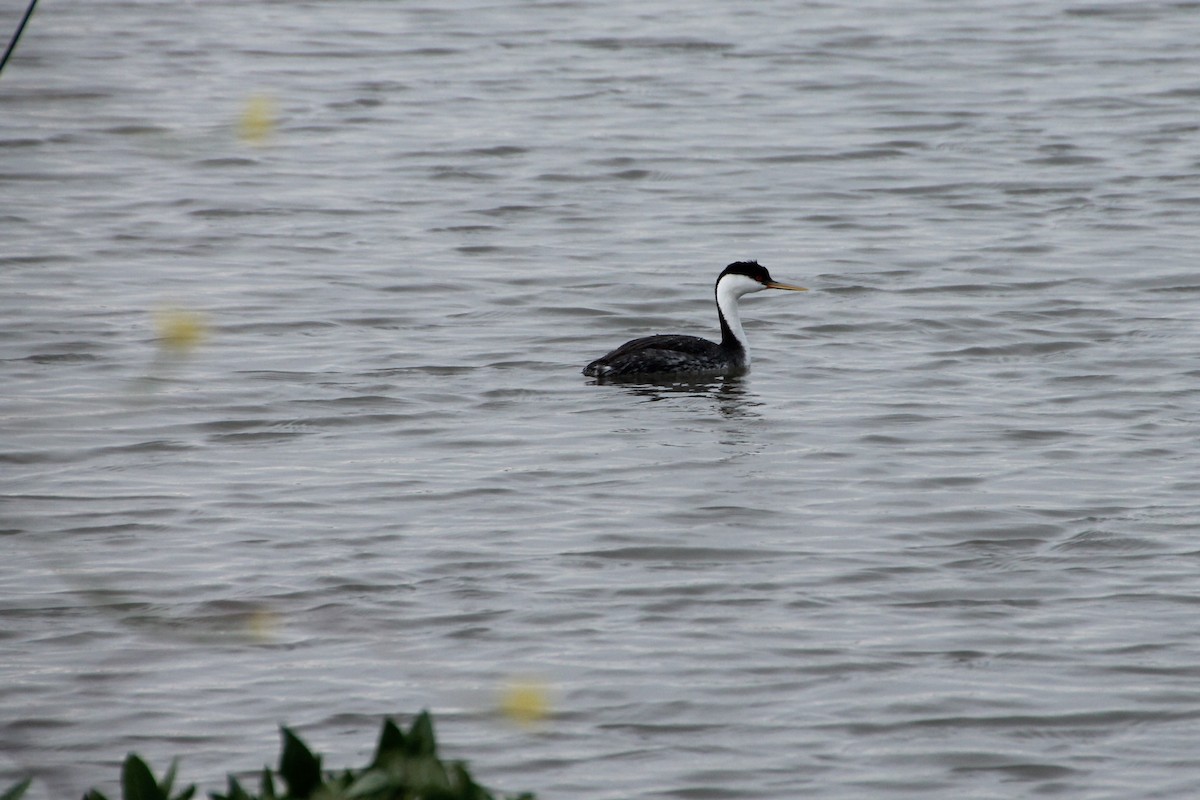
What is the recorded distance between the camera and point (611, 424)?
11.4 metres

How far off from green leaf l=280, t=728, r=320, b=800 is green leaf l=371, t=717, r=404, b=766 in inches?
4.0

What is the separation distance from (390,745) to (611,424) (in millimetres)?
8253

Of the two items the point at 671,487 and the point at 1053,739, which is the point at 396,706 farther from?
the point at 671,487

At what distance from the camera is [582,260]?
1561cm

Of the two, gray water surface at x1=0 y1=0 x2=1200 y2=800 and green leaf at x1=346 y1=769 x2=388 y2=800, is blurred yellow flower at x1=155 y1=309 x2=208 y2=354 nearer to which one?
gray water surface at x1=0 y1=0 x2=1200 y2=800

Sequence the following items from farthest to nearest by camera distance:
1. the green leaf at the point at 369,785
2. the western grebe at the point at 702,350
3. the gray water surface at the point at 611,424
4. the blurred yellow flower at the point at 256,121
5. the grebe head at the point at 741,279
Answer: the grebe head at the point at 741,279, the western grebe at the point at 702,350, the gray water surface at the point at 611,424, the green leaf at the point at 369,785, the blurred yellow flower at the point at 256,121

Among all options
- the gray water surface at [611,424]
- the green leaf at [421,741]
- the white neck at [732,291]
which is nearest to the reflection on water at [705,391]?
the gray water surface at [611,424]

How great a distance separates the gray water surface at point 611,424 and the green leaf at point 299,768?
248 millimetres

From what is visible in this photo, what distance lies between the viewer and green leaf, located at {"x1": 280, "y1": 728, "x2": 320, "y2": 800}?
125 inches

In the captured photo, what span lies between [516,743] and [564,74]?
1701cm

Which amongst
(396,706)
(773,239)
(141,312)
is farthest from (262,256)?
(396,706)

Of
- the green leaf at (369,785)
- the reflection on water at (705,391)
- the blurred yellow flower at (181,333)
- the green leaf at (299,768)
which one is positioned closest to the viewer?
the blurred yellow flower at (181,333)

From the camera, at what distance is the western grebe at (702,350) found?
484 inches

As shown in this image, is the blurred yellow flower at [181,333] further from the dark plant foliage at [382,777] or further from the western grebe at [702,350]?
the western grebe at [702,350]
